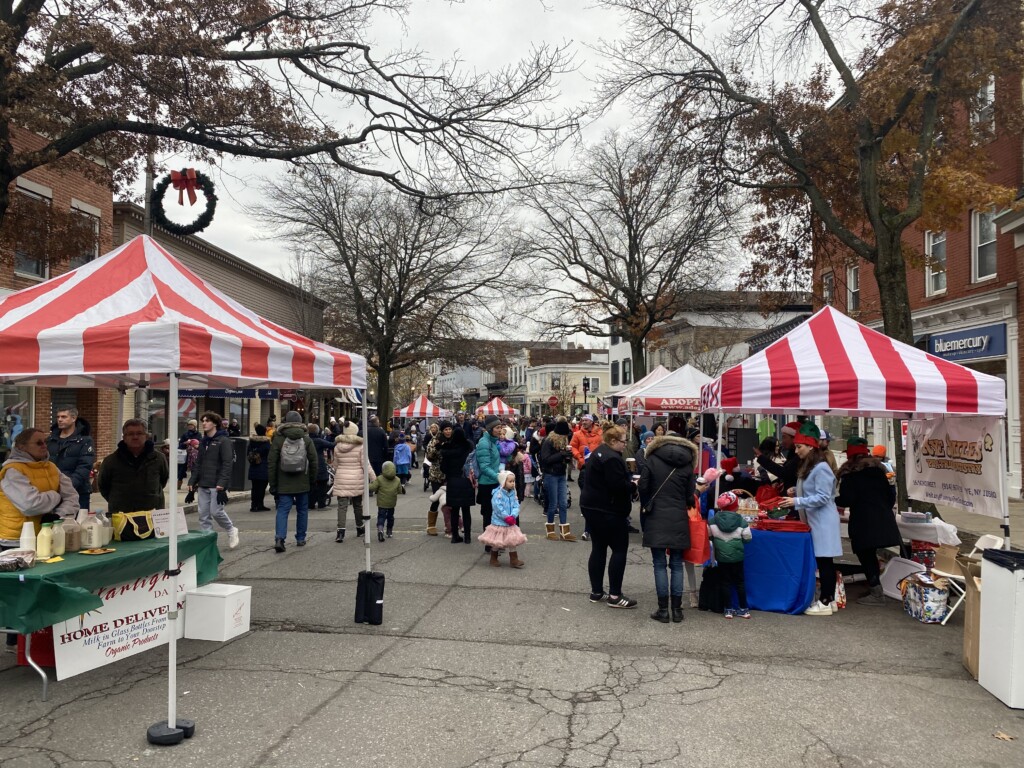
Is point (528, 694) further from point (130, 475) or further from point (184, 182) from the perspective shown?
point (184, 182)

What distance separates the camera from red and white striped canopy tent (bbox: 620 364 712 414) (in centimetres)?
1620

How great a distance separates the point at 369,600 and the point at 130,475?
8.20 ft

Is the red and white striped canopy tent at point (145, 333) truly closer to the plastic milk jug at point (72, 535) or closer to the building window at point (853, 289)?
the plastic milk jug at point (72, 535)

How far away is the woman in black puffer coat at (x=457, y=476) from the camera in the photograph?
10.1m

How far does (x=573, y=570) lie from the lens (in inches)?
342

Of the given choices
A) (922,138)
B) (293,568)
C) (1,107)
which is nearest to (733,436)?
(922,138)

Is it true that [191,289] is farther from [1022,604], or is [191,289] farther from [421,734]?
[1022,604]

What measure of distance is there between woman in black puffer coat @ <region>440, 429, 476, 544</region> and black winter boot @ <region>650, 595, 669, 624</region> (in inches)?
161

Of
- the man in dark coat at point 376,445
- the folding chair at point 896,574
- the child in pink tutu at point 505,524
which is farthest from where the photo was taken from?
the man in dark coat at point 376,445

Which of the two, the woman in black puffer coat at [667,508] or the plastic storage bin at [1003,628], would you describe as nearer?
the plastic storage bin at [1003,628]

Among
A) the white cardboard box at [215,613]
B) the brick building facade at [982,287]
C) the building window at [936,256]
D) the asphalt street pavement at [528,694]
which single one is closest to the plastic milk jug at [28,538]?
the asphalt street pavement at [528,694]

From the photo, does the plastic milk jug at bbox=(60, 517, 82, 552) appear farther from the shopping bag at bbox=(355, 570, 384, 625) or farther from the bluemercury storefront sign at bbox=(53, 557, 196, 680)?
the shopping bag at bbox=(355, 570, 384, 625)

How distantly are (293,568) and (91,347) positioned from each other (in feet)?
16.0

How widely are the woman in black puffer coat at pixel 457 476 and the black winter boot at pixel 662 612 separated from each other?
13.5 ft
